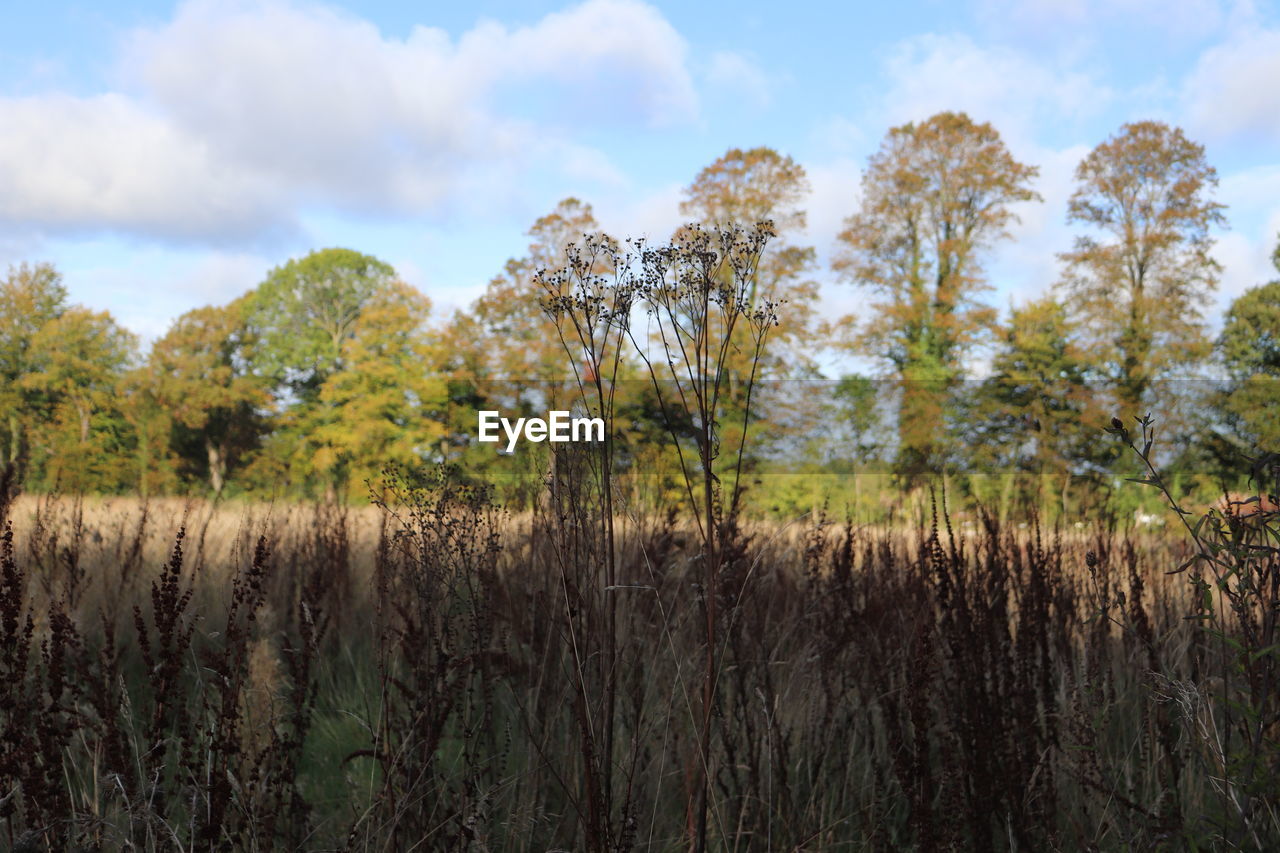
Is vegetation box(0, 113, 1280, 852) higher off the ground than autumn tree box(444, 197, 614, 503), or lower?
lower

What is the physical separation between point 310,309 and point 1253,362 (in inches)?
1272

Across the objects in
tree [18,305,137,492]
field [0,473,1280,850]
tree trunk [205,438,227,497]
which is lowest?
field [0,473,1280,850]

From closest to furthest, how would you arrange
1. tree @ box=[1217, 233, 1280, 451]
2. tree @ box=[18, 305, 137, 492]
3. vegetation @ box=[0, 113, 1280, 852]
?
vegetation @ box=[0, 113, 1280, 852] < tree @ box=[1217, 233, 1280, 451] < tree @ box=[18, 305, 137, 492]

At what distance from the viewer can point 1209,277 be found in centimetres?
2039

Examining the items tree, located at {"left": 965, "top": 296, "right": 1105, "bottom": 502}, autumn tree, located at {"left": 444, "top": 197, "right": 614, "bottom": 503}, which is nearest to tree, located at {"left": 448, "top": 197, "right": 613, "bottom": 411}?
autumn tree, located at {"left": 444, "top": 197, "right": 614, "bottom": 503}

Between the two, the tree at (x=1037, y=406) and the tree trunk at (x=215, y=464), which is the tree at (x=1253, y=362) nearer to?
the tree at (x=1037, y=406)

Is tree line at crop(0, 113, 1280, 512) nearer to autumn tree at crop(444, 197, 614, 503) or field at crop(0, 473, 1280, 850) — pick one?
autumn tree at crop(444, 197, 614, 503)

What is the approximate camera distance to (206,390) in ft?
99.3

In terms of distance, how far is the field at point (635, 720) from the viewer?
196 centimetres

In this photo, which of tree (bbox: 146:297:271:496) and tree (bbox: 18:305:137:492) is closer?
tree (bbox: 18:305:137:492)

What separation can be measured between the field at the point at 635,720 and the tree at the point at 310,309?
106 ft

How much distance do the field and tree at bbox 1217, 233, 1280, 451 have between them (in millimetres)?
16345

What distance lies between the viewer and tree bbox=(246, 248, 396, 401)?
114 ft

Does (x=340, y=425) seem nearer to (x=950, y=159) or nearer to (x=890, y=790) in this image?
(x=950, y=159)
